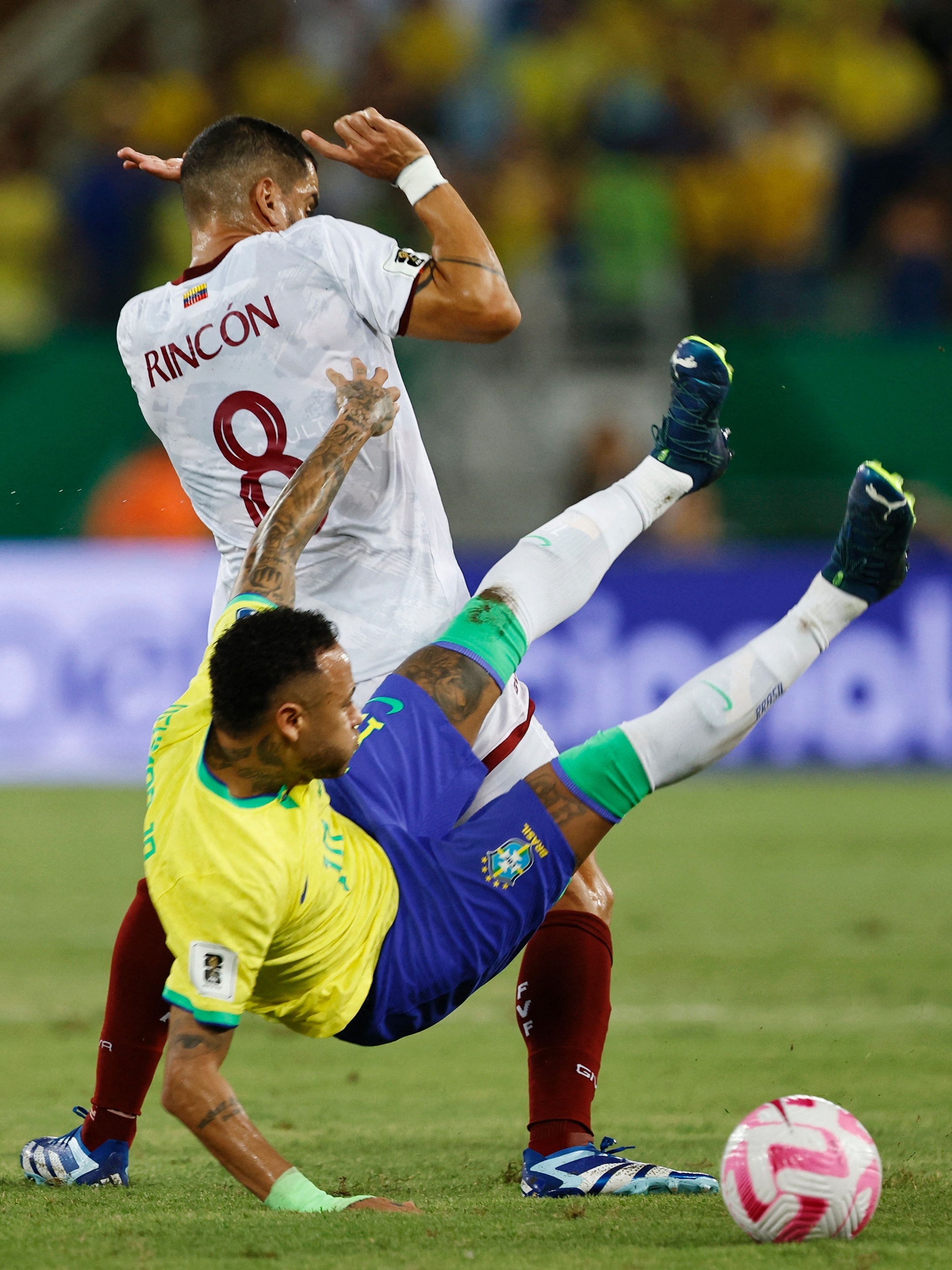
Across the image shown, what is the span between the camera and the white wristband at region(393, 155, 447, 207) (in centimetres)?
402

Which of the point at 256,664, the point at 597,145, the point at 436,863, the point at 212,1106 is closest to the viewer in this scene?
the point at 212,1106

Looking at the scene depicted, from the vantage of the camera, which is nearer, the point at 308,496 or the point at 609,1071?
the point at 308,496

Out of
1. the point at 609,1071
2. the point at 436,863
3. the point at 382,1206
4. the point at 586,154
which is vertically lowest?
the point at 609,1071

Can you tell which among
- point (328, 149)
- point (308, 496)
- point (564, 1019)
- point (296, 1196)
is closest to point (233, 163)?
point (328, 149)

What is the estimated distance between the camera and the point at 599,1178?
3.81m

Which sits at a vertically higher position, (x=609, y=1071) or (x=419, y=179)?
(x=419, y=179)

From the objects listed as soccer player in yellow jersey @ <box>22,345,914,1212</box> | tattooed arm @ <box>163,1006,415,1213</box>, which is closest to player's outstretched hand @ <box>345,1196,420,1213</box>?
soccer player in yellow jersey @ <box>22,345,914,1212</box>

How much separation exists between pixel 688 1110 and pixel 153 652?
698 cm

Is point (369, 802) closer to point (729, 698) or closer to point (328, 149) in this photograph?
point (729, 698)

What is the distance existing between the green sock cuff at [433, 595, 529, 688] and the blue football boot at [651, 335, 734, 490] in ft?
2.42

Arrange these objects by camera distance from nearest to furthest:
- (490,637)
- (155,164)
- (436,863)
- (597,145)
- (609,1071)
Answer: (436,863), (490,637), (155,164), (609,1071), (597,145)

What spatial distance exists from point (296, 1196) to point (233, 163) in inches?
88.0

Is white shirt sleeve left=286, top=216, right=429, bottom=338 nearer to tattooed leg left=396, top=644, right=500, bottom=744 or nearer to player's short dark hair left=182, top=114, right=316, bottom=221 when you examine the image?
player's short dark hair left=182, top=114, right=316, bottom=221

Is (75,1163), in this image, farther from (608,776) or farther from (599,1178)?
(608,776)
